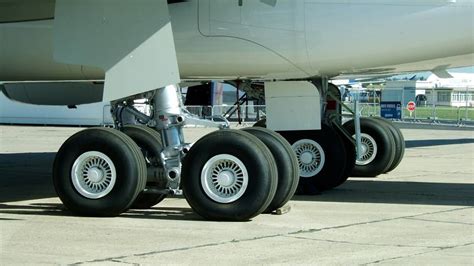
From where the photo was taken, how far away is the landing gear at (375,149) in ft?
44.4

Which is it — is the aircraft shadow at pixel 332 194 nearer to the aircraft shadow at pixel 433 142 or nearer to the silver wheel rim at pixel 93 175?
the silver wheel rim at pixel 93 175

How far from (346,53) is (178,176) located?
215cm

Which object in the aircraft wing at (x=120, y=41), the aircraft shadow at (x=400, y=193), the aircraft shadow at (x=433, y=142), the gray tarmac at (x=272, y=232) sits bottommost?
the aircraft shadow at (x=433, y=142)

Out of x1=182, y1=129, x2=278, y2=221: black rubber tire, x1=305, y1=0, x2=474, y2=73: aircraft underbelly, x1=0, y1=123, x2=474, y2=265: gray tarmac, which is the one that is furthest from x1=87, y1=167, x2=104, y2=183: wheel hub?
x1=305, y1=0, x2=474, y2=73: aircraft underbelly

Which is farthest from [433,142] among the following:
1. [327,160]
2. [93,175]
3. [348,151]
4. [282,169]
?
[93,175]

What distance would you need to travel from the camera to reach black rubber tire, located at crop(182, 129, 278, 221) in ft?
27.4

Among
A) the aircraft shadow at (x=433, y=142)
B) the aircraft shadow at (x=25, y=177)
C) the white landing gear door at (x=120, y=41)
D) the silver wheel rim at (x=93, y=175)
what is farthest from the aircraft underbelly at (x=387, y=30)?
the aircraft shadow at (x=433, y=142)

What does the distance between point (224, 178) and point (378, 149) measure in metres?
5.66

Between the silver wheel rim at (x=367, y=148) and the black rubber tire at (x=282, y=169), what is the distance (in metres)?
4.78

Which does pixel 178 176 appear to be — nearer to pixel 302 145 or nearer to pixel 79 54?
pixel 79 54

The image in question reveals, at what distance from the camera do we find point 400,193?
1123cm

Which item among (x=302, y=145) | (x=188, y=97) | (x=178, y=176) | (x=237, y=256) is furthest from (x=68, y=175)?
(x=188, y=97)

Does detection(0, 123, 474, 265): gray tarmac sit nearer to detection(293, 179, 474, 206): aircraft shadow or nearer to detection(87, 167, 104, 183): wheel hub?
detection(293, 179, 474, 206): aircraft shadow

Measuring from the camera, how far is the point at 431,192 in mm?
11367
